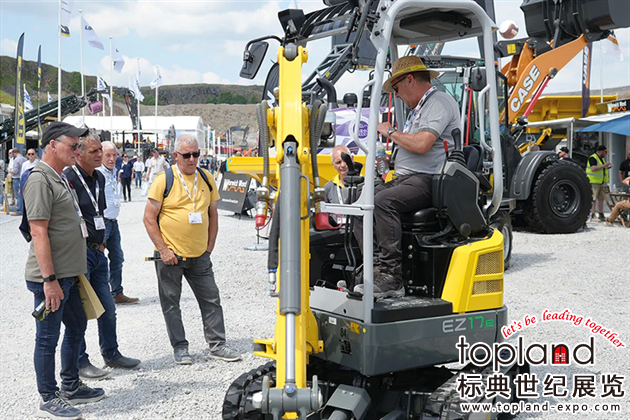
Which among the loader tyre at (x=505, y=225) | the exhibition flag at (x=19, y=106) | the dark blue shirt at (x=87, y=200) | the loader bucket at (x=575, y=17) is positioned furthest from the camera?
the exhibition flag at (x=19, y=106)

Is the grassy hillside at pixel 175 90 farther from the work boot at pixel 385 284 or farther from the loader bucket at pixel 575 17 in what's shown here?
the work boot at pixel 385 284

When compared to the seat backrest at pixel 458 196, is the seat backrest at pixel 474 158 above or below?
above

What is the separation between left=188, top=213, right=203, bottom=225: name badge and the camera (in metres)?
5.48

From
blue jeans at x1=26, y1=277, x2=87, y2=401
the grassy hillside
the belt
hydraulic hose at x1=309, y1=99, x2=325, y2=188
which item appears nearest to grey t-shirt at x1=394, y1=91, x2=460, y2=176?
hydraulic hose at x1=309, y1=99, x2=325, y2=188

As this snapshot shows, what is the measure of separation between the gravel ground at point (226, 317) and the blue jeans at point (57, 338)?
29cm

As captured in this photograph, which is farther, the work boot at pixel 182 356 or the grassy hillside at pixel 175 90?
A: the grassy hillside at pixel 175 90

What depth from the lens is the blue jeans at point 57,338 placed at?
4.32 m

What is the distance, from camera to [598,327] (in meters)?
6.30

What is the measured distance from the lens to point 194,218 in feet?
18.0

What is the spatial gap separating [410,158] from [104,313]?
3.00 metres

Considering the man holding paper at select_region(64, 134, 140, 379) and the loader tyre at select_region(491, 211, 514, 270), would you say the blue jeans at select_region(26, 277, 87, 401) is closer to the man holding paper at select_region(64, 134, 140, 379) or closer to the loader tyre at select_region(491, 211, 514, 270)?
the man holding paper at select_region(64, 134, 140, 379)

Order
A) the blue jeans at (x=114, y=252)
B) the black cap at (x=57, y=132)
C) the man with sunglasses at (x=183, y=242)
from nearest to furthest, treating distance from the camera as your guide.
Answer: the black cap at (x=57, y=132) < the man with sunglasses at (x=183, y=242) < the blue jeans at (x=114, y=252)

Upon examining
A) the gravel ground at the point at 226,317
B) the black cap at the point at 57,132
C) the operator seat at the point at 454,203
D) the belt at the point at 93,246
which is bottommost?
the gravel ground at the point at 226,317

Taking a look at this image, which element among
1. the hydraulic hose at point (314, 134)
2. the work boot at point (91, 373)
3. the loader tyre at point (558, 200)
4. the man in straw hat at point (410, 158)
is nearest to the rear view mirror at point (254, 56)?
the hydraulic hose at point (314, 134)
